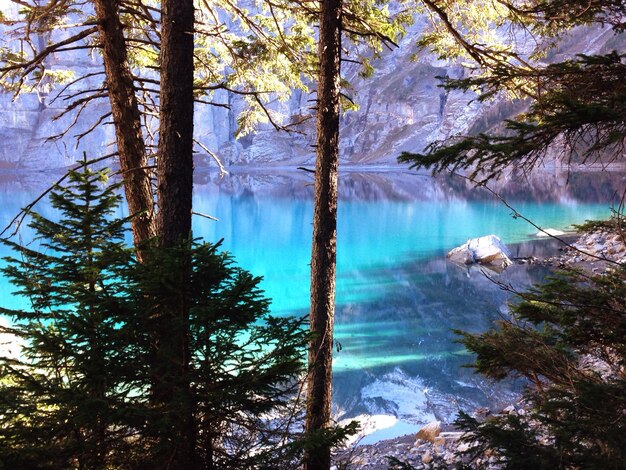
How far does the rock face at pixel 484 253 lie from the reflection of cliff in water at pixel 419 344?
48 cm

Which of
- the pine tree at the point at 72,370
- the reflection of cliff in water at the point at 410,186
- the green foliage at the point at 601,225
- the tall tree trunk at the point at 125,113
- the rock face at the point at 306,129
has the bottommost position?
the reflection of cliff in water at the point at 410,186

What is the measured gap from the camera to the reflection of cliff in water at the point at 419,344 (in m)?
8.90

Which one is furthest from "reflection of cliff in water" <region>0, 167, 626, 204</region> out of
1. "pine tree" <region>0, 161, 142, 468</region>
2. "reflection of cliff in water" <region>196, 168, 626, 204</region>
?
"pine tree" <region>0, 161, 142, 468</region>

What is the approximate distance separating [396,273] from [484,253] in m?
3.03

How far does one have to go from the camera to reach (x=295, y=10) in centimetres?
457

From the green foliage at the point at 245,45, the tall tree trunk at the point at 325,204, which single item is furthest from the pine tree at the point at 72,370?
the green foliage at the point at 245,45

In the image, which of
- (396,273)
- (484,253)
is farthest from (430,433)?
(484,253)

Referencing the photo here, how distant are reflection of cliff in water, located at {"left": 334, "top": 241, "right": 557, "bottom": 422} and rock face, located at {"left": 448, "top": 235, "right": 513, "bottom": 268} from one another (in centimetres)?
48

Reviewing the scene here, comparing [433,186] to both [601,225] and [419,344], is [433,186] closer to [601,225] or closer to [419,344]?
[419,344]

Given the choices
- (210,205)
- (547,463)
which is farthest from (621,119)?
(210,205)

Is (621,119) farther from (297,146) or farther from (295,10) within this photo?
(297,146)

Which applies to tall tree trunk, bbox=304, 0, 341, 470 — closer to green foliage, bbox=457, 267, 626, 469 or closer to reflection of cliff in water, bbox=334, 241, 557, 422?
green foliage, bbox=457, 267, 626, 469

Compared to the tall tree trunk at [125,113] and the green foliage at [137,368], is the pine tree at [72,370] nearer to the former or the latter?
the green foliage at [137,368]

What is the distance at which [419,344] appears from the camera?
37.0 feet
